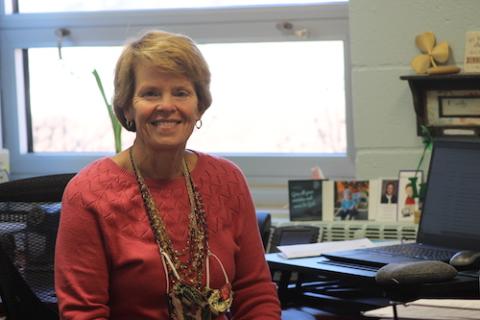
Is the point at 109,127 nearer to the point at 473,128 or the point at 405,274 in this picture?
A: the point at 473,128

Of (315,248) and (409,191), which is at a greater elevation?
(409,191)

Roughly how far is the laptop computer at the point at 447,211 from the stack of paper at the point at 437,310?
0.47 meters

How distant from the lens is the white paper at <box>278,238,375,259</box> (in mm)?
2223

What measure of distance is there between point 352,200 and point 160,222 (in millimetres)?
1017

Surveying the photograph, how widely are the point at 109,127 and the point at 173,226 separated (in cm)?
145

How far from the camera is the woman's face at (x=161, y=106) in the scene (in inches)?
69.8

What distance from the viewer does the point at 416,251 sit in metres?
2.17

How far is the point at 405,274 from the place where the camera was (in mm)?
1652

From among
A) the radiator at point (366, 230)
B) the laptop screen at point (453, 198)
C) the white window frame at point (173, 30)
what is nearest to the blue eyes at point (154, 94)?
the laptop screen at point (453, 198)

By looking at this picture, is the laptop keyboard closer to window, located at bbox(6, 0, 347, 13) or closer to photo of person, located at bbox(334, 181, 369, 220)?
photo of person, located at bbox(334, 181, 369, 220)

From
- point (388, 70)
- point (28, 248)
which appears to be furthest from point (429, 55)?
point (28, 248)

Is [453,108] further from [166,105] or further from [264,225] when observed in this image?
[166,105]

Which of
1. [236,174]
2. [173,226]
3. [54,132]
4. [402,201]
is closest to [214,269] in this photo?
[173,226]

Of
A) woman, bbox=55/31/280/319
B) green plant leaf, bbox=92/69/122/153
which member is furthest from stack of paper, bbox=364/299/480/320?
green plant leaf, bbox=92/69/122/153
